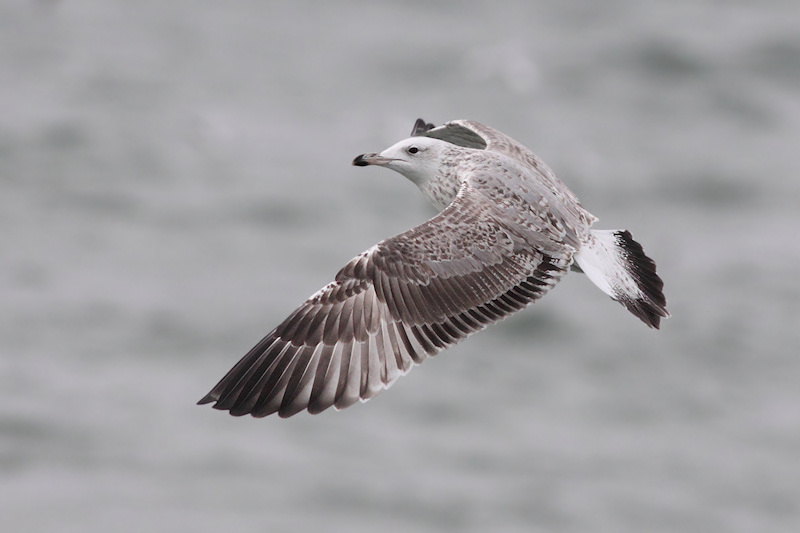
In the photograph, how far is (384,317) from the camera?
30.4 feet

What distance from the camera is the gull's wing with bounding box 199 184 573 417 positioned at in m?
9.15

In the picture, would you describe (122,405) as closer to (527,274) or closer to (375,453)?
(375,453)

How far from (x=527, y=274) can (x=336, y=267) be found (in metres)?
22.9

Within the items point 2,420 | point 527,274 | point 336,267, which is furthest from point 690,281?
point 527,274

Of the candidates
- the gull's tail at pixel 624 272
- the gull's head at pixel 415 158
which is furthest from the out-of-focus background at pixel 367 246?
the gull's tail at pixel 624 272

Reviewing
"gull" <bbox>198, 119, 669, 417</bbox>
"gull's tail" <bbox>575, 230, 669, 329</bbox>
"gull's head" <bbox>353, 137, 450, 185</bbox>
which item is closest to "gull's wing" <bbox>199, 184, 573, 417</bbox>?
"gull" <bbox>198, 119, 669, 417</bbox>

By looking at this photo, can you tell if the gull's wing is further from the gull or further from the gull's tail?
the gull's tail

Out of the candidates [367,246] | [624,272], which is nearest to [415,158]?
[624,272]

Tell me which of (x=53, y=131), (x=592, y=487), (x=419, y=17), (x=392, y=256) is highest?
(x=419, y=17)

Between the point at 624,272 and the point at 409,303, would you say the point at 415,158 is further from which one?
the point at 624,272

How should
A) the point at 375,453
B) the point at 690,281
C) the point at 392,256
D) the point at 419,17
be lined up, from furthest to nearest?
the point at 419,17
the point at 690,281
the point at 375,453
the point at 392,256

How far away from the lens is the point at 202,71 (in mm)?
38344

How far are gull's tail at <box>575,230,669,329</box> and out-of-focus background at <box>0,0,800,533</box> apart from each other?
1977 cm

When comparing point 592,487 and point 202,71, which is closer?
point 592,487
